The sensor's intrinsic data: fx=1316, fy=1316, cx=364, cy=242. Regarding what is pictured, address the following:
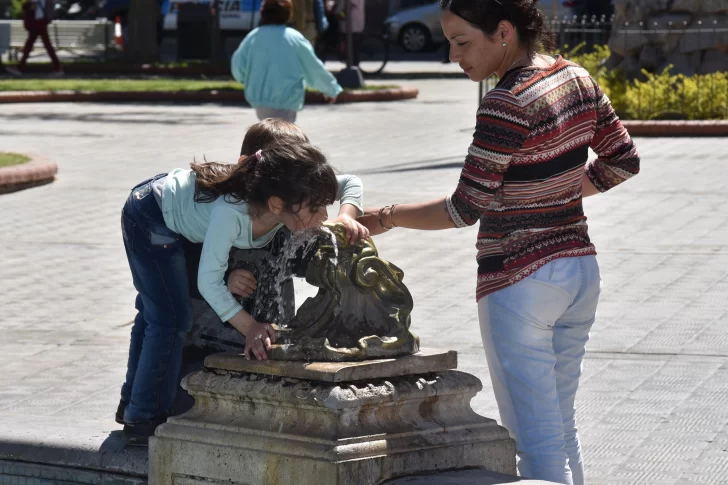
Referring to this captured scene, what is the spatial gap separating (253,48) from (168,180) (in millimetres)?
7214

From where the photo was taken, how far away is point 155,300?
4156 millimetres

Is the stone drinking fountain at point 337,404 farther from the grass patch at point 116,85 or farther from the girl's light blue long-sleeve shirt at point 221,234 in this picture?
the grass patch at point 116,85

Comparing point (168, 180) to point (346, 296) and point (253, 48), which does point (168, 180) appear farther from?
point (253, 48)

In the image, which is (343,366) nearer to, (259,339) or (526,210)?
(259,339)

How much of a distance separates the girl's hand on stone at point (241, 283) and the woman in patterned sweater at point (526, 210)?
0.38m

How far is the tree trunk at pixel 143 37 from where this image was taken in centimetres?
2830

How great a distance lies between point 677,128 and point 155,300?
12.6 meters

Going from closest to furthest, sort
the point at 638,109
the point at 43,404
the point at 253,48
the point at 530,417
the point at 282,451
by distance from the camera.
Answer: the point at 282,451 → the point at 530,417 → the point at 43,404 → the point at 253,48 → the point at 638,109

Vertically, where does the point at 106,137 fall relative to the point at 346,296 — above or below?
below

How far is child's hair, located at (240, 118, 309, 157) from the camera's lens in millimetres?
3811

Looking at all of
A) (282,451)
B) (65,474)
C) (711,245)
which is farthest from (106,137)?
(282,451)

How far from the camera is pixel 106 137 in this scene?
54.8ft

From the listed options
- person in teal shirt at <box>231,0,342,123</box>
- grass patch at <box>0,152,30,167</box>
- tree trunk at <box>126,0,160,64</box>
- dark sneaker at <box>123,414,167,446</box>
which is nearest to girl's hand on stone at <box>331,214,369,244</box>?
dark sneaker at <box>123,414,167,446</box>

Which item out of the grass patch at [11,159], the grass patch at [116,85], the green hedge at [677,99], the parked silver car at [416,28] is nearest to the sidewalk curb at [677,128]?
the green hedge at [677,99]
